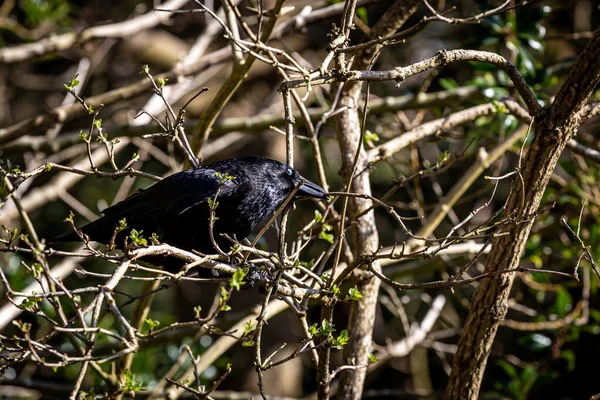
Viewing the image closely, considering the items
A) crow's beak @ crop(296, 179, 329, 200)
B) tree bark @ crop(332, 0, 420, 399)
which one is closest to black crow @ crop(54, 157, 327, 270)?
crow's beak @ crop(296, 179, 329, 200)

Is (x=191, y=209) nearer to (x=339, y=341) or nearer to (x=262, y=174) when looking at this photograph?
(x=262, y=174)

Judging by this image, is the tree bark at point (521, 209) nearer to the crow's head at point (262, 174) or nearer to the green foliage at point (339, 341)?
the green foliage at point (339, 341)

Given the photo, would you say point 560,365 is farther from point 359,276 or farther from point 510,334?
point 359,276

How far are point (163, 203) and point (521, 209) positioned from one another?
169cm

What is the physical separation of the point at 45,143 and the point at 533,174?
315 cm

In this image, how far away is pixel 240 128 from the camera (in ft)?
14.0

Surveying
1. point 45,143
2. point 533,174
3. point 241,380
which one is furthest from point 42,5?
point 533,174

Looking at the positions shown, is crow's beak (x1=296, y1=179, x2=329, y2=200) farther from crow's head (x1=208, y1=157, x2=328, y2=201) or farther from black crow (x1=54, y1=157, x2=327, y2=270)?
crow's head (x1=208, y1=157, x2=328, y2=201)

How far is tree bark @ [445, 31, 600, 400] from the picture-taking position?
7.71ft

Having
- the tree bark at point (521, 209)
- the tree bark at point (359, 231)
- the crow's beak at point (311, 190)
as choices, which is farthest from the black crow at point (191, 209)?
the tree bark at point (521, 209)

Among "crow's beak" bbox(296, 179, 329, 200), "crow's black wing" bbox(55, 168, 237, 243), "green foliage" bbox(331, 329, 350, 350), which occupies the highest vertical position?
"crow's beak" bbox(296, 179, 329, 200)

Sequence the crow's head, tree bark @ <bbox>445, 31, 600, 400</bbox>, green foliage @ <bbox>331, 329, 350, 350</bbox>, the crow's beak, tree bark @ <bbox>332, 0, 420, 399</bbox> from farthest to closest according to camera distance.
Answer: the crow's head → the crow's beak → tree bark @ <bbox>332, 0, 420, 399</bbox> → tree bark @ <bbox>445, 31, 600, 400</bbox> → green foliage @ <bbox>331, 329, 350, 350</bbox>

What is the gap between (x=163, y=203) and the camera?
3186mm

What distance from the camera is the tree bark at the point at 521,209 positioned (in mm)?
2350
